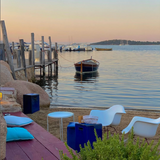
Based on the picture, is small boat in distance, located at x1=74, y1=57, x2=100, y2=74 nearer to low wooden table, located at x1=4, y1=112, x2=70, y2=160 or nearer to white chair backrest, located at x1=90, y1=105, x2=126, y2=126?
white chair backrest, located at x1=90, y1=105, x2=126, y2=126

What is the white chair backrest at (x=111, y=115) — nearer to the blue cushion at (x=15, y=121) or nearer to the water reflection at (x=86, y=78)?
the blue cushion at (x=15, y=121)

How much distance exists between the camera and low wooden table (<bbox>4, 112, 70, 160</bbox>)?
107 inches

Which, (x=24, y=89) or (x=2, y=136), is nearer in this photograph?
(x=2, y=136)

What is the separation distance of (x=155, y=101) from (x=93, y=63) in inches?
481

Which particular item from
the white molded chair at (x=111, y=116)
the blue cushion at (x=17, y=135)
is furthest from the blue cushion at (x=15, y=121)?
the white molded chair at (x=111, y=116)

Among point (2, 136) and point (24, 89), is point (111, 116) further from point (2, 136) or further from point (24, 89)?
point (24, 89)

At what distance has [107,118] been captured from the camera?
201 inches

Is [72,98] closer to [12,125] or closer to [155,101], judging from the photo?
[155,101]

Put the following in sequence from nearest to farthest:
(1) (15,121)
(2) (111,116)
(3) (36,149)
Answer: (3) (36,149) → (1) (15,121) → (2) (111,116)

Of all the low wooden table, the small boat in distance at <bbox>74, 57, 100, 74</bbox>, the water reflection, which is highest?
the low wooden table

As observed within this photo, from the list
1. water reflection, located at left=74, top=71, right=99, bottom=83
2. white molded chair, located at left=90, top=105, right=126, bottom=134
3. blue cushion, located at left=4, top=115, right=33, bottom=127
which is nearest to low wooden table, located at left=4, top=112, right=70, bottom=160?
blue cushion, located at left=4, top=115, right=33, bottom=127

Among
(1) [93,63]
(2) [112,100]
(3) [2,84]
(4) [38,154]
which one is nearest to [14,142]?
(4) [38,154]

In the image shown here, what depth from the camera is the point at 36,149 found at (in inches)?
116

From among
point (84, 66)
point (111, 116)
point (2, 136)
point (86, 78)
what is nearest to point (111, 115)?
point (111, 116)
